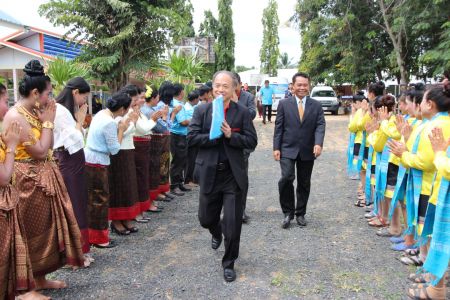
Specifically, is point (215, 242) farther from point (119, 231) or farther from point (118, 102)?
point (118, 102)

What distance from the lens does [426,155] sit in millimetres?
3574

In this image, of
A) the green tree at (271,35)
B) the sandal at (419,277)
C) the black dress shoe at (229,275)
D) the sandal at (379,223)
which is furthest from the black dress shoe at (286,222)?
the green tree at (271,35)

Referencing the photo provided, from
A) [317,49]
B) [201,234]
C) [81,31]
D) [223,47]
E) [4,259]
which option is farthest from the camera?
[223,47]

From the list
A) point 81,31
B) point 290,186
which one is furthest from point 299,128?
point 81,31

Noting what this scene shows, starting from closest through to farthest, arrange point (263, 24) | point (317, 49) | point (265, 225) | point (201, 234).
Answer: point (201, 234) → point (265, 225) → point (317, 49) → point (263, 24)

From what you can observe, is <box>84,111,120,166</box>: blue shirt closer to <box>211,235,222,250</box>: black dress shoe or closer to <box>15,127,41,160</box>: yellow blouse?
<box>15,127,41,160</box>: yellow blouse

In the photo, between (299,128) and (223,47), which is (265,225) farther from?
(223,47)

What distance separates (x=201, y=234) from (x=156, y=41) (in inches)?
319

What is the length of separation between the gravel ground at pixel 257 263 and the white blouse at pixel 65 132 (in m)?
1.26

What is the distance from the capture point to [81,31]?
11.9m

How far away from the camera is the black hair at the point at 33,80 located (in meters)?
3.45

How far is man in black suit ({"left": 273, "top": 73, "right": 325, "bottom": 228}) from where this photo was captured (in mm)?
5473

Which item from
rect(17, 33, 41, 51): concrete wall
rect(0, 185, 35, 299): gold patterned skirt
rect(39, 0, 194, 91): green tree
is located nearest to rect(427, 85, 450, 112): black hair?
rect(0, 185, 35, 299): gold patterned skirt

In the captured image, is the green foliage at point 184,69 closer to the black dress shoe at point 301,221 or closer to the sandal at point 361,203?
the sandal at point 361,203
